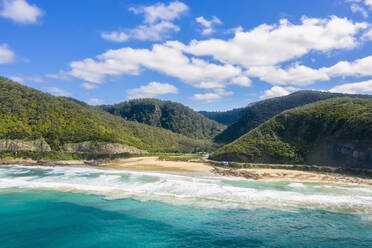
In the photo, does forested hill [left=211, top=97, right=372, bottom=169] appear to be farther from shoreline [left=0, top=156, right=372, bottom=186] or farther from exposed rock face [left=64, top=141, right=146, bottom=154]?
exposed rock face [left=64, top=141, right=146, bottom=154]

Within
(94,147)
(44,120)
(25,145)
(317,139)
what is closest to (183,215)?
(317,139)

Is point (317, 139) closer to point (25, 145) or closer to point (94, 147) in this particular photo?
point (94, 147)

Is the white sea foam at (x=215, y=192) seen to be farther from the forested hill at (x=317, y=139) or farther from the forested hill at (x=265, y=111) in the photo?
the forested hill at (x=265, y=111)

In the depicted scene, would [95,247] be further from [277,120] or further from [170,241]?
[277,120]

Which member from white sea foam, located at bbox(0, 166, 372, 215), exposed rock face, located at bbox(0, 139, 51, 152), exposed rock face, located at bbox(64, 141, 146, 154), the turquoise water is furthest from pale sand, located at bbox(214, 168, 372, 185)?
exposed rock face, located at bbox(0, 139, 51, 152)

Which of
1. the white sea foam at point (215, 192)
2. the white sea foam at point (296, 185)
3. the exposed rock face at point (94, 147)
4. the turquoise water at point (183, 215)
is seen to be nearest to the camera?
the turquoise water at point (183, 215)

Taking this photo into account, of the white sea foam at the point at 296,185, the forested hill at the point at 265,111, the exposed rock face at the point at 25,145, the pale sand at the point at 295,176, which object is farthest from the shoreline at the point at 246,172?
the forested hill at the point at 265,111

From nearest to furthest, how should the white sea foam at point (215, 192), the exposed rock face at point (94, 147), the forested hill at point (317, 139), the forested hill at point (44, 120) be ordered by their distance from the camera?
the white sea foam at point (215, 192) < the forested hill at point (317, 139) < the forested hill at point (44, 120) < the exposed rock face at point (94, 147)

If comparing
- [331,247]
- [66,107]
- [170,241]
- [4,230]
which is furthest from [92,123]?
[331,247]
